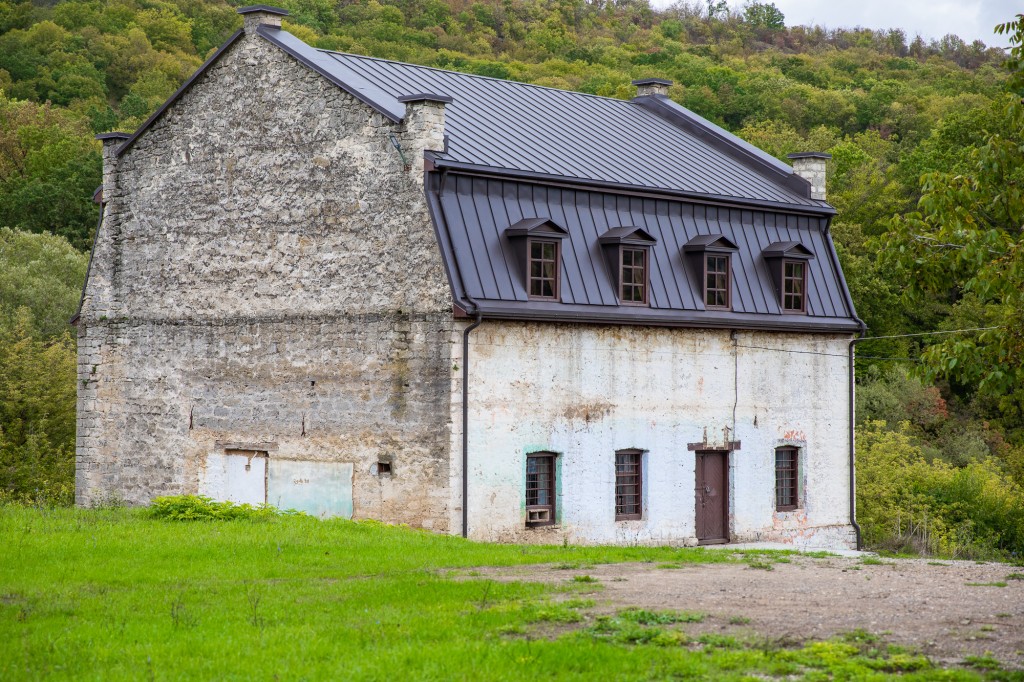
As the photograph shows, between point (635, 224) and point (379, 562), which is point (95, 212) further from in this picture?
point (379, 562)

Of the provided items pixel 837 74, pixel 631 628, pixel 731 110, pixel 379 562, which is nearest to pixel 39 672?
pixel 631 628

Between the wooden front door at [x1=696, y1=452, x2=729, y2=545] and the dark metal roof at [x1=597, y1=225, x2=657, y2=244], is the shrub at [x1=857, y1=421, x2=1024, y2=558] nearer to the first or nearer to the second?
the wooden front door at [x1=696, y1=452, x2=729, y2=545]

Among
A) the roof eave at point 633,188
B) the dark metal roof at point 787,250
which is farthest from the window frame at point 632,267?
the dark metal roof at point 787,250

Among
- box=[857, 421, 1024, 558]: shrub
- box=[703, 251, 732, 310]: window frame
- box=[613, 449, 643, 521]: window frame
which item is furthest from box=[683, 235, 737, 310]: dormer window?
box=[857, 421, 1024, 558]: shrub

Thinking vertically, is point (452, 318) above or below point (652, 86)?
below

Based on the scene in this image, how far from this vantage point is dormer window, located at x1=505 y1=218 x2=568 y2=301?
23.9m

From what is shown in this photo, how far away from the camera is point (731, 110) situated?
78312 millimetres

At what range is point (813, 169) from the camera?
3038 cm

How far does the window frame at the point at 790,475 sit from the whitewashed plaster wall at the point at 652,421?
141mm

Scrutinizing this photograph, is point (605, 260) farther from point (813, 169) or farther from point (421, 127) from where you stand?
point (813, 169)

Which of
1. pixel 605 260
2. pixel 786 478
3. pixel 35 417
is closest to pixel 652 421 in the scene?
pixel 605 260

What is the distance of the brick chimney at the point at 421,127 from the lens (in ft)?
77.3

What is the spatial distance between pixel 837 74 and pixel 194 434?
75804mm

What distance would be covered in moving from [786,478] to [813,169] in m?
6.92
